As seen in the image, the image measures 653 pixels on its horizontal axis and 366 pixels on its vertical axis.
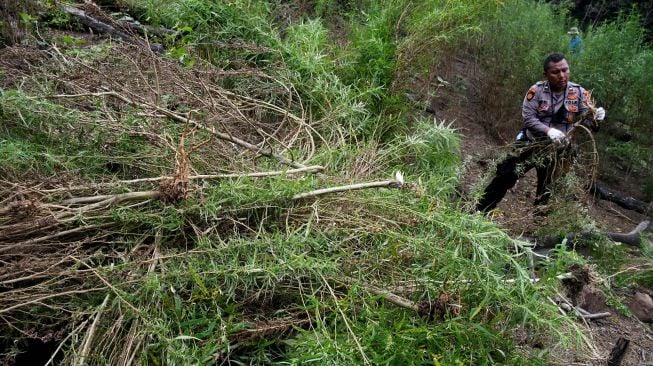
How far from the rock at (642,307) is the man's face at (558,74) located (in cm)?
151

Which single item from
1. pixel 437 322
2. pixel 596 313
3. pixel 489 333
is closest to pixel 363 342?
pixel 437 322

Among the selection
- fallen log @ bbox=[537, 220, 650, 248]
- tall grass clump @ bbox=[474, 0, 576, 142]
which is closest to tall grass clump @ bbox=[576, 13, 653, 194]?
tall grass clump @ bbox=[474, 0, 576, 142]

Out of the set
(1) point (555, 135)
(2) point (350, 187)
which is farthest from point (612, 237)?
(2) point (350, 187)

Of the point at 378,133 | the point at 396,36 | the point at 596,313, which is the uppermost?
the point at 396,36

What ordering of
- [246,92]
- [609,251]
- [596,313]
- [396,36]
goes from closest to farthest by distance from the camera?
[596,313], [609,251], [246,92], [396,36]

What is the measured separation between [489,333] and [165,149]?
1751mm

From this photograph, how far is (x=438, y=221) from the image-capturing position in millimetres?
2430

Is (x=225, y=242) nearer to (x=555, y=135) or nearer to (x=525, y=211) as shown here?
(x=525, y=211)

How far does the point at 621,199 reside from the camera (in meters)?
5.32

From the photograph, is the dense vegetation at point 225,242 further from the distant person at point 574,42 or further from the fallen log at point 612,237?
the distant person at point 574,42

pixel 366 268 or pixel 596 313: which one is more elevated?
pixel 366 268

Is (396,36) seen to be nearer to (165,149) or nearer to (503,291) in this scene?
(165,149)

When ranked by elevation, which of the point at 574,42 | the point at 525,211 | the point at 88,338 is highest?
the point at 574,42

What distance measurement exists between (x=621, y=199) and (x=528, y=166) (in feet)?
6.41
